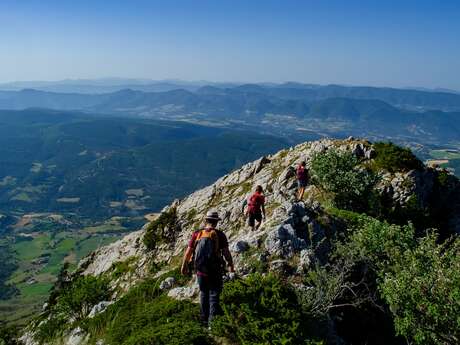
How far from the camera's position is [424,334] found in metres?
15.2

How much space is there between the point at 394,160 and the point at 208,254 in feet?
125

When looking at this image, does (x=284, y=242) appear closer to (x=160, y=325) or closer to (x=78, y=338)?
(x=160, y=325)

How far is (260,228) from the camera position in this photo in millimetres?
23203

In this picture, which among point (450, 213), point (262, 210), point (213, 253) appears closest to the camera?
point (213, 253)

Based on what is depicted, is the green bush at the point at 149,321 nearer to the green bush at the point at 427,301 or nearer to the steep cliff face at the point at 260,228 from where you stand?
the steep cliff face at the point at 260,228

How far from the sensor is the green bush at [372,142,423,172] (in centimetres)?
4681

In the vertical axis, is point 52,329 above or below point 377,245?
below

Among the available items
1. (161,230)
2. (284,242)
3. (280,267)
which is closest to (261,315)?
(280,267)

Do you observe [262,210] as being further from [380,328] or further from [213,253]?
[213,253]

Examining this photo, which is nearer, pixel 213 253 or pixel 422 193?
pixel 213 253

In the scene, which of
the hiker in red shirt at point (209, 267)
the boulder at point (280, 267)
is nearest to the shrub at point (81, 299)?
the boulder at point (280, 267)

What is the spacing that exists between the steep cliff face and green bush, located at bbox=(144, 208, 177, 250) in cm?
9

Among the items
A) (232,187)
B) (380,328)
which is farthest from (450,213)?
(380,328)

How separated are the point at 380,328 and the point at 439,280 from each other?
17.1ft
